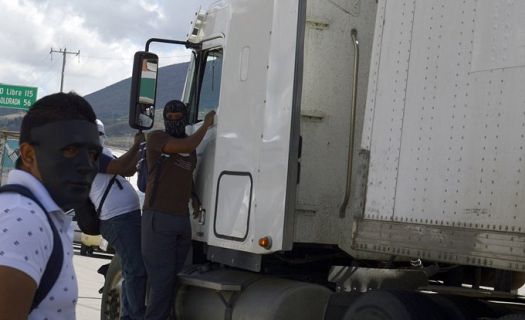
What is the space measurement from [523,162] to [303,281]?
277 cm

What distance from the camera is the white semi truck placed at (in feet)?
14.0

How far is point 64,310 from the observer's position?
2418 millimetres

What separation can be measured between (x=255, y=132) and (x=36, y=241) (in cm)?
407

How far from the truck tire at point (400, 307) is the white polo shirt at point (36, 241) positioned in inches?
102

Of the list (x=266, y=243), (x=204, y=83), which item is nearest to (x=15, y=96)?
(x=204, y=83)

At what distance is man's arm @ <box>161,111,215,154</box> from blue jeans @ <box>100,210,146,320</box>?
73cm

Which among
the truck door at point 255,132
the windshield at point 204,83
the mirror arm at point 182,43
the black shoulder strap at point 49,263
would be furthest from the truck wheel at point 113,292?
the black shoulder strap at point 49,263

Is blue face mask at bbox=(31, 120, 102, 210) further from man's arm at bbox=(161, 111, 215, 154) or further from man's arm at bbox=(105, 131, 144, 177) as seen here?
man's arm at bbox=(105, 131, 144, 177)

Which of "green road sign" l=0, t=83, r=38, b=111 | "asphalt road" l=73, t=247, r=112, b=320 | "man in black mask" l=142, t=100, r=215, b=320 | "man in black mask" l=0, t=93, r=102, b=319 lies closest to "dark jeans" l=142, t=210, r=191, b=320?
"man in black mask" l=142, t=100, r=215, b=320

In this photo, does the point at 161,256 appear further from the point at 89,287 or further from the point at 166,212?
the point at 89,287

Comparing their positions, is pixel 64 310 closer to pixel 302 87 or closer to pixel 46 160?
pixel 46 160

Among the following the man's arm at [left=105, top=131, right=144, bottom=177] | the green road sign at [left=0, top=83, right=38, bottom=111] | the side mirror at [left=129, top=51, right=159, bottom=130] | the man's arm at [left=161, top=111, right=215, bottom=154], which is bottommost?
the man's arm at [left=105, top=131, right=144, bottom=177]

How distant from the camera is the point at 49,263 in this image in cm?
236

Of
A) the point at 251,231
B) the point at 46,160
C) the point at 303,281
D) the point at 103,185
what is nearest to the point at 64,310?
the point at 46,160
